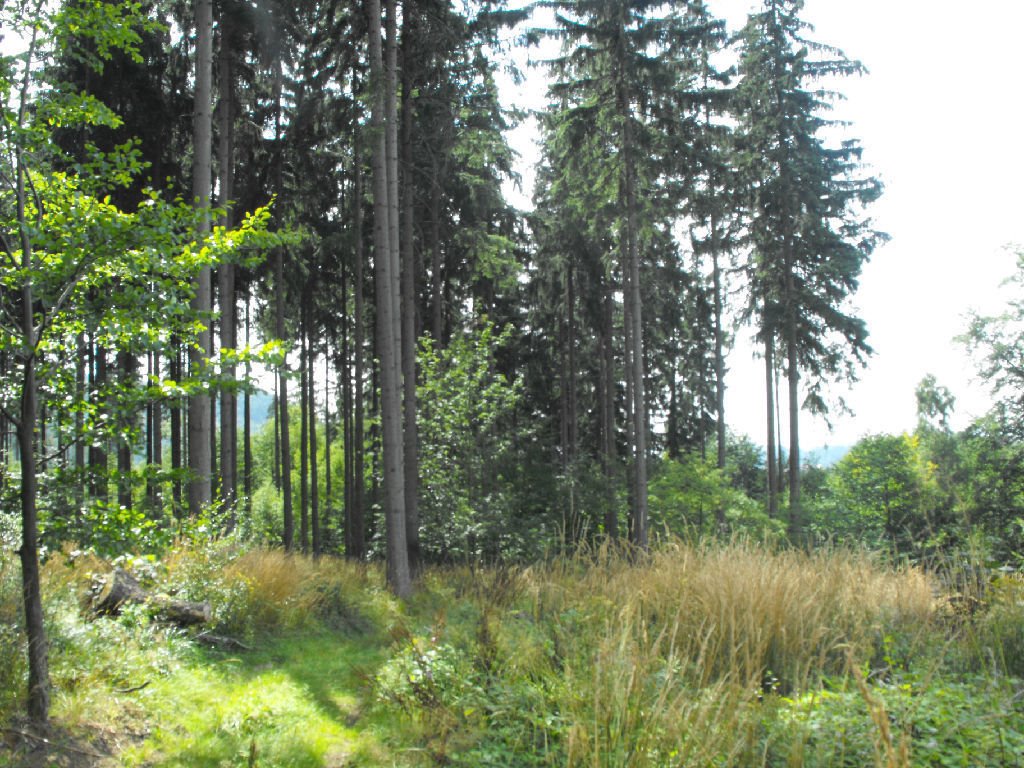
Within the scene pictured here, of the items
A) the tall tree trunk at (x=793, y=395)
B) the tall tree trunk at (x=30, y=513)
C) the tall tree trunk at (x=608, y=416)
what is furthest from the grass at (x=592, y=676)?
the tall tree trunk at (x=793, y=395)

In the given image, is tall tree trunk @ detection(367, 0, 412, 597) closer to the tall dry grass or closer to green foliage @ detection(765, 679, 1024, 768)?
the tall dry grass

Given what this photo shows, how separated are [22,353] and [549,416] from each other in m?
24.0

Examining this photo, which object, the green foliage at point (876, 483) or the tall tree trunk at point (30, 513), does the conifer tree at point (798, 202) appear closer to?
the green foliage at point (876, 483)

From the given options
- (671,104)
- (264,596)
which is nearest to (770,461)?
(671,104)

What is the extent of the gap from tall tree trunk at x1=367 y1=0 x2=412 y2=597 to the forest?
7 centimetres

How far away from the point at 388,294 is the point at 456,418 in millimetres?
5046

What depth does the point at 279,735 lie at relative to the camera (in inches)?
190

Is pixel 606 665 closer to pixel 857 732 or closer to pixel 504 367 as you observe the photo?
pixel 857 732

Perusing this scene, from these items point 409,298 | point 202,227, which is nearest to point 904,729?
point 202,227

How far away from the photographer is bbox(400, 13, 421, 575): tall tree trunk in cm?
1345

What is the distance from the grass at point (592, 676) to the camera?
362cm

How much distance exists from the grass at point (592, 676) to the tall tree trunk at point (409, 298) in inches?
233

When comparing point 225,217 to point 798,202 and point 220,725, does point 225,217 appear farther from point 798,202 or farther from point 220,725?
point 798,202

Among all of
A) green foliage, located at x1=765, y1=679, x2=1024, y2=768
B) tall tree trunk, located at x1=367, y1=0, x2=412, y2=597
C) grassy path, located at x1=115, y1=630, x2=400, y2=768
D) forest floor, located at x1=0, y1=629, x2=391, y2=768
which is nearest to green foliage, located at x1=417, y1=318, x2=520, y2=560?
tall tree trunk, located at x1=367, y1=0, x2=412, y2=597
